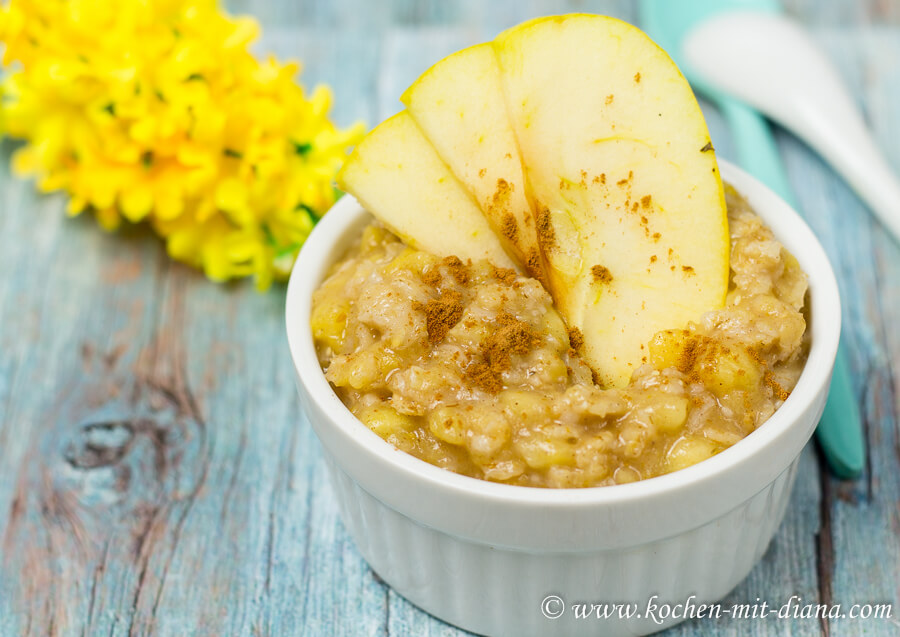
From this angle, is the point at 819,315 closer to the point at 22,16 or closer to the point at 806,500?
the point at 806,500

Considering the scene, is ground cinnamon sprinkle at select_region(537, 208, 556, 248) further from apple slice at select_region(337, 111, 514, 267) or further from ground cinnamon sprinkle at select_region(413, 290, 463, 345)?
ground cinnamon sprinkle at select_region(413, 290, 463, 345)

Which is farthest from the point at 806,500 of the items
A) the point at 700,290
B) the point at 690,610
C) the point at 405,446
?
the point at 405,446

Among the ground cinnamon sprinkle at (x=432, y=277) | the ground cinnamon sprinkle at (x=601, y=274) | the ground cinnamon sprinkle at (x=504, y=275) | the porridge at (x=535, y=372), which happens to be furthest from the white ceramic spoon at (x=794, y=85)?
the ground cinnamon sprinkle at (x=432, y=277)

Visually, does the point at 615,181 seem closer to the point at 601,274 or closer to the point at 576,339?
the point at 601,274

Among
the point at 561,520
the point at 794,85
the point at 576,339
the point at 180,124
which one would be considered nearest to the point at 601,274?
the point at 576,339

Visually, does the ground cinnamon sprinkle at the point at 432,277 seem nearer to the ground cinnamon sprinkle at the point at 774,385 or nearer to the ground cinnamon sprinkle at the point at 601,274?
the ground cinnamon sprinkle at the point at 601,274
